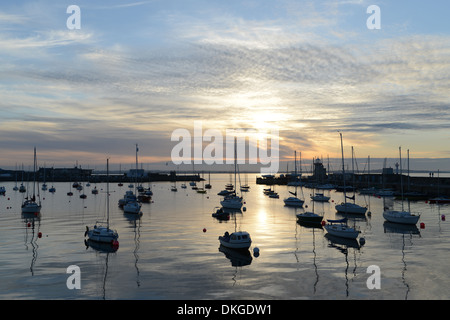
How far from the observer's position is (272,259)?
43.1m

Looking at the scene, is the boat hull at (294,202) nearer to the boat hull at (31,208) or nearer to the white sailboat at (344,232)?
the white sailboat at (344,232)

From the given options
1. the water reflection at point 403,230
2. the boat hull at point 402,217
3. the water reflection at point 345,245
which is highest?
the boat hull at point 402,217

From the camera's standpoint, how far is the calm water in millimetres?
31391

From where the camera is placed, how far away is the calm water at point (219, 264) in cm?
3139

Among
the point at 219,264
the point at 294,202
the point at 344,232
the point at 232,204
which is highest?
the point at 232,204

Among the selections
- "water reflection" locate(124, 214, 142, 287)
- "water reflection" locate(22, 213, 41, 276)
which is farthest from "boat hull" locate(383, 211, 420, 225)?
"water reflection" locate(22, 213, 41, 276)

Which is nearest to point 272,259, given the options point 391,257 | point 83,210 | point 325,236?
point 391,257

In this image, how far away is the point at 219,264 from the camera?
41.0 metres

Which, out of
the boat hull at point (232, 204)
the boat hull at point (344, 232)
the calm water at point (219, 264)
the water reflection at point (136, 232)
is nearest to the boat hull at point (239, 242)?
the calm water at point (219, 264)

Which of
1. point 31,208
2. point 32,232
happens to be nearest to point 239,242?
point 32,232

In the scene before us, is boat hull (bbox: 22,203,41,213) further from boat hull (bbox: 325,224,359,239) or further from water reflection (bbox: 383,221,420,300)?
water reflection (bbox: 383,221,420,300)

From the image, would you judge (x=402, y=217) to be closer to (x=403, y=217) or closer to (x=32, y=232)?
(x=403, y=217)
